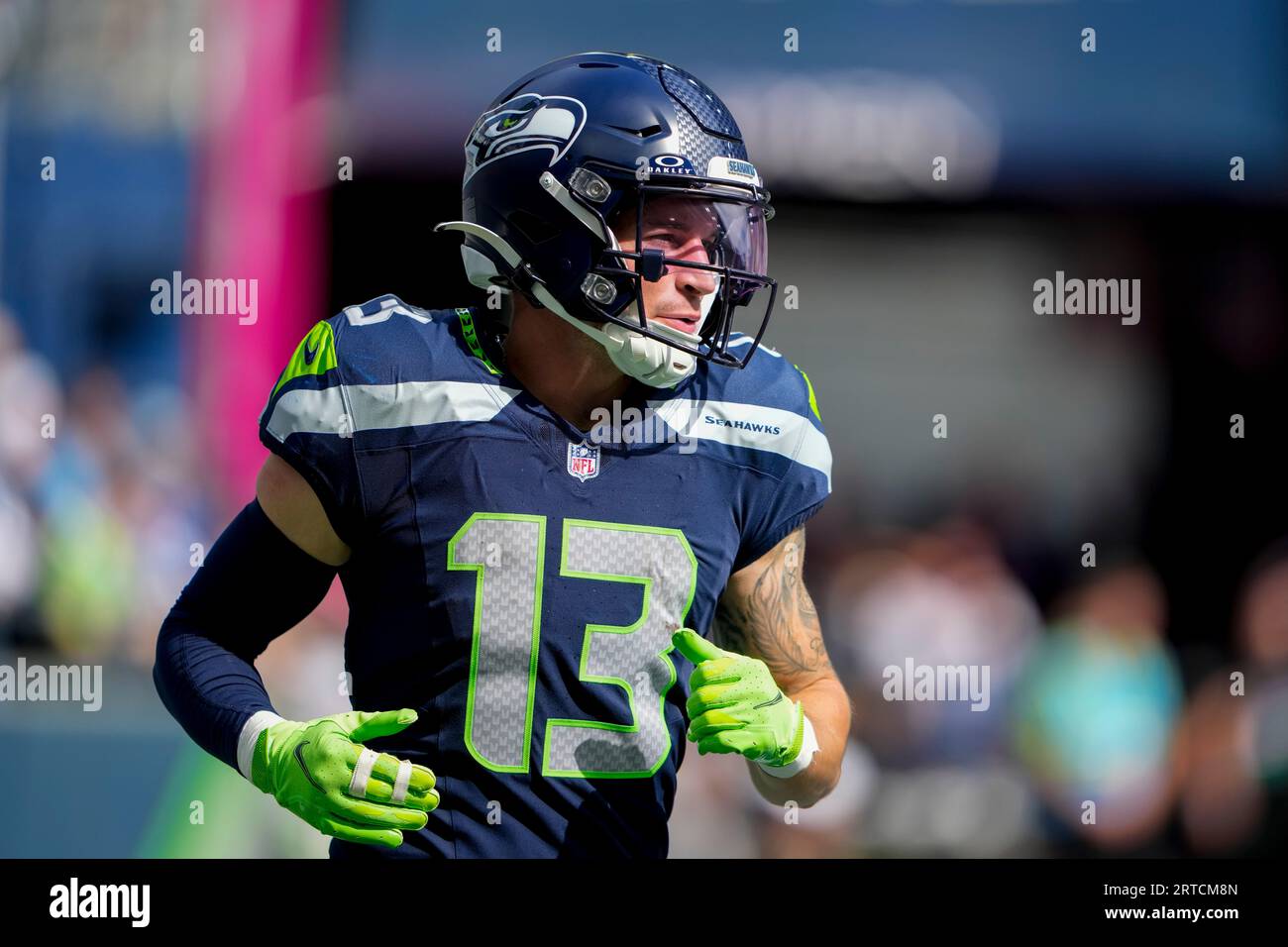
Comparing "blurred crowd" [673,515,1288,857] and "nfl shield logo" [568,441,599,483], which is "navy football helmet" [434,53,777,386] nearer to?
"nfl shield logo" [568,441,599,483]

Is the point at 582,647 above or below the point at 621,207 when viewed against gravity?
below

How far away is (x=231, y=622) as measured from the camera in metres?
2.38

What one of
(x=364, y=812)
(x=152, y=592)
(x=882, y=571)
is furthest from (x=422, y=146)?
(x=364, y=812)

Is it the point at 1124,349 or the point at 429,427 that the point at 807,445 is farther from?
the point at 1124,349

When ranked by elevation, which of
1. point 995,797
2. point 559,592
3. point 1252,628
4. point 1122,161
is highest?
point 1122,161

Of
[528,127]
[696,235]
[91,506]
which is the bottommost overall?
[91,506]

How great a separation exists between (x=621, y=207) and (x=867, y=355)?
434 centimetres

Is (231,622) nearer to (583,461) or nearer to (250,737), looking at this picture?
(250,737)

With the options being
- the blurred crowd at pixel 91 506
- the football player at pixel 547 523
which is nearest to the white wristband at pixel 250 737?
the football player at pixel 547 523

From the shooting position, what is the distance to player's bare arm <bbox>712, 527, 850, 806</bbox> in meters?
2.50

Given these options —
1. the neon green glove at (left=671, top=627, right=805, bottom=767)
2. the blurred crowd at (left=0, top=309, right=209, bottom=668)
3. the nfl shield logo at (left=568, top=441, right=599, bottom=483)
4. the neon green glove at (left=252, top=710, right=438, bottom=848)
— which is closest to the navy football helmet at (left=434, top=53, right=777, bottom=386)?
the nfl shield logo at (left=568, top=441, right=599, bottom=483)

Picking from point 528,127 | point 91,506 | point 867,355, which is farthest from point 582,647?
point 867,355

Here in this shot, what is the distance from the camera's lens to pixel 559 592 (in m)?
2.29

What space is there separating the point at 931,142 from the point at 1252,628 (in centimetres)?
245
